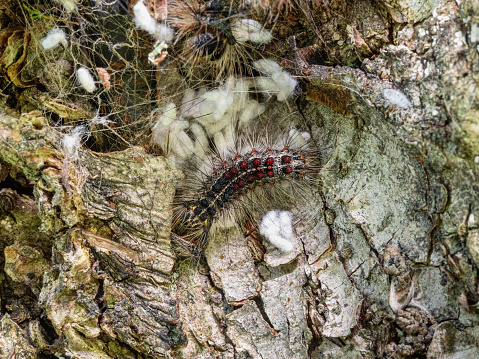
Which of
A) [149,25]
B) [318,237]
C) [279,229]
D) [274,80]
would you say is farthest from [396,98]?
[149,25]

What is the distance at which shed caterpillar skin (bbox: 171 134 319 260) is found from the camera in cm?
264

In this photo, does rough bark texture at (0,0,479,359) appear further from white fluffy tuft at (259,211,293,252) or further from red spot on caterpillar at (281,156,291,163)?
red spot on caterpillar at (281,156,291,163)

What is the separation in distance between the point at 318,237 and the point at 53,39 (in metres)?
2.07

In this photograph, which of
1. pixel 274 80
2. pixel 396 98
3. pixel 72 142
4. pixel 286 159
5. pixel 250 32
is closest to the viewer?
pixel 396 98

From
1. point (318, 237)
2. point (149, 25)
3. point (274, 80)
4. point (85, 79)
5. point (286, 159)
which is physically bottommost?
point (318, 237)

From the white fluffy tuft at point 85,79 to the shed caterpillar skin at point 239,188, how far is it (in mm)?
858

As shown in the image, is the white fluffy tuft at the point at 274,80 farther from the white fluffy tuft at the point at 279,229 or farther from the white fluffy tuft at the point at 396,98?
the white fluffy tuft at the point at 279,229

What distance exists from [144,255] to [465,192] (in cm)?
182

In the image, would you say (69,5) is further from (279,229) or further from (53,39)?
(279,229)

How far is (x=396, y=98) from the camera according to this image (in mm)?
2053

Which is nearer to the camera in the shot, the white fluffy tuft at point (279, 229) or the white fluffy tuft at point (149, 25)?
the white fluffy tuft at point (149, 25)

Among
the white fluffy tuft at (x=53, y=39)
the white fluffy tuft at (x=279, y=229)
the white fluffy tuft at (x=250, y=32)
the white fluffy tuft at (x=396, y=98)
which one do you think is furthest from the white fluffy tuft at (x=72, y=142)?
the white fluffy tuft at (x=396, y=98)

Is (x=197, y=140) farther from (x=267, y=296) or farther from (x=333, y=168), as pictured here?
(x=267, y=296)

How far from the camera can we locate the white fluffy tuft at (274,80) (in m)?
2.50
